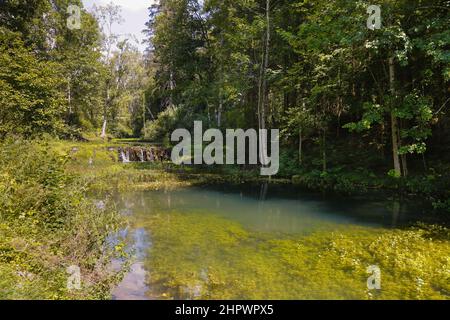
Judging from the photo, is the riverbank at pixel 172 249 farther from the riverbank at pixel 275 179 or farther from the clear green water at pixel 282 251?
the riverbank at pixel 275 179

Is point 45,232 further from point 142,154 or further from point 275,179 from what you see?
point 142,154

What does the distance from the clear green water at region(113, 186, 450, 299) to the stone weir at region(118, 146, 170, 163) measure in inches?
576

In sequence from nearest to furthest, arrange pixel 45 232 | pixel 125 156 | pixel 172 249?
1. pixel 45 232
2. pixel 172 249
3. pixel 125 156

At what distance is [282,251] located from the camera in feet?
26.5

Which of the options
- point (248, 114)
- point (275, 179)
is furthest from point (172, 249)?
point (248, 114)

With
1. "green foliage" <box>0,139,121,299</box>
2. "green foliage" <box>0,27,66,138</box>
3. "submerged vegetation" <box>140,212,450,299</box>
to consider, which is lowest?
"submerged vegetation" <box>140,212,450,299</box>

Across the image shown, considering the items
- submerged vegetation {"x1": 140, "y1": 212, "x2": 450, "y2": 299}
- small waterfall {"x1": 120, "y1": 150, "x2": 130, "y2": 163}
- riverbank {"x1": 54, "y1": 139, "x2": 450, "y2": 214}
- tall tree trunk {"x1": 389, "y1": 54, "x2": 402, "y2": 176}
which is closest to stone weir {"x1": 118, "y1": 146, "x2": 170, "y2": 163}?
small waterfall {"x1": 120, "y1": 150, "x2": 130, "y2": 163}

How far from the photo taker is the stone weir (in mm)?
27391

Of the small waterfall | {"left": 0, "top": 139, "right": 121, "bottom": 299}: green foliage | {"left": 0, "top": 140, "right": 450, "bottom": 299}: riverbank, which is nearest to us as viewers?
{"left": 0, "top": 139, "right": 121, "bottom": 299}: green foliage

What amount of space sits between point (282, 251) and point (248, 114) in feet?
61.7

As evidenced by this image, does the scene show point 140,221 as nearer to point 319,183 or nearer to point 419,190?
point 319,183

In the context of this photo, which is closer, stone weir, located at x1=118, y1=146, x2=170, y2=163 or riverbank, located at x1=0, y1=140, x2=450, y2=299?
riverbank, located at x1=0, y1=140, x2=450, y2=299

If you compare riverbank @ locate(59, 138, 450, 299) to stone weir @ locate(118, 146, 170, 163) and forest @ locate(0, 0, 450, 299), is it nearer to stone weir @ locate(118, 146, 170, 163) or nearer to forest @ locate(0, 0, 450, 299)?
forest @ locate(0, 0, 450, 299)
